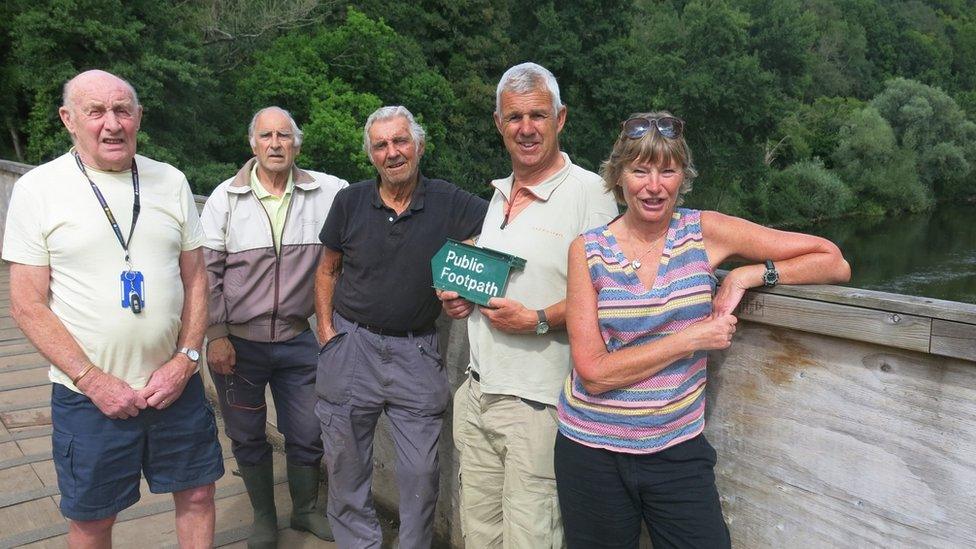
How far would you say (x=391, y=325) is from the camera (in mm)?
2910

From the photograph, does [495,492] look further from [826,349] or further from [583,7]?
[583,7]

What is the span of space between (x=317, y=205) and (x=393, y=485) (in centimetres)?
135

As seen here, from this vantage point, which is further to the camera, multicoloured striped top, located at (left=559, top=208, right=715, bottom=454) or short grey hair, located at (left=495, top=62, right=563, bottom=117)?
short grey hair, located at (left=495, top=62, right=563, bottom=117)

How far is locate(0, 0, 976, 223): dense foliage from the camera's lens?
2272 centimetres

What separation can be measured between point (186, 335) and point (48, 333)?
44 centimetres

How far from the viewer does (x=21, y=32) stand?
69.3 feet

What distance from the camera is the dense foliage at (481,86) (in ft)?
74.5

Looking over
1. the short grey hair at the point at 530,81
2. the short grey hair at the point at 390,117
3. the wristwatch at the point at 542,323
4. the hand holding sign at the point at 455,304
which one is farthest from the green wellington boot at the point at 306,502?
the short grey hair at the point at 530,81

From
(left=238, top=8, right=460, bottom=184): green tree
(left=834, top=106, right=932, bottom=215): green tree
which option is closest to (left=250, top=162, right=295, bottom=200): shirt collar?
(left=238, top=8, right=460, bottom=184): green tree

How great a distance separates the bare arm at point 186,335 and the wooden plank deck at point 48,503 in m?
1.16

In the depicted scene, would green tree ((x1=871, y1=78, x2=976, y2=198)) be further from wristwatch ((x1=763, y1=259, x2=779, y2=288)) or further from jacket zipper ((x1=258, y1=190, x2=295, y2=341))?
wristwatch ((x1=763, y1=259, x2=779, y2=288))

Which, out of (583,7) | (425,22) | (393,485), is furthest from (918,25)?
(393,485)

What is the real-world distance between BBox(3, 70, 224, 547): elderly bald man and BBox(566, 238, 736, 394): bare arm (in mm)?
1412

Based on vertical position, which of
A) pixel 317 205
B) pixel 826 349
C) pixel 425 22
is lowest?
pixel 826 349
